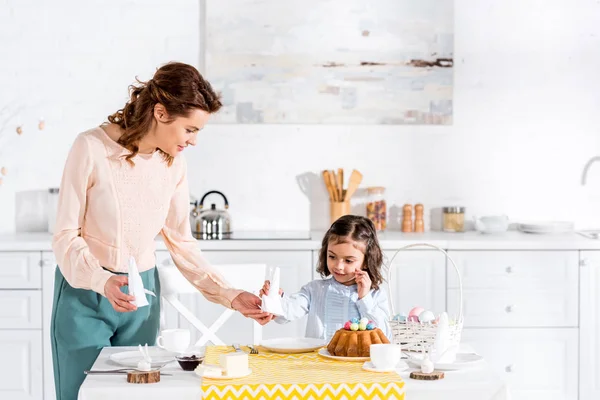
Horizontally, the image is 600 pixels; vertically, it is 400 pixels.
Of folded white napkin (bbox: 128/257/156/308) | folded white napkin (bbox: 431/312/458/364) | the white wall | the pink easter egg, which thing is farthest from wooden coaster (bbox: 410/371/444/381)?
the white wall

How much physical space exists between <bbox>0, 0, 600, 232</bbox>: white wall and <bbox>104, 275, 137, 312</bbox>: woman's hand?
215cm

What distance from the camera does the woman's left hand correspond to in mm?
2275

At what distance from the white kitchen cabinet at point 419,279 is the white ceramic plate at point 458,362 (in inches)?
61.5

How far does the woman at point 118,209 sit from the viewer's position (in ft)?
7.28

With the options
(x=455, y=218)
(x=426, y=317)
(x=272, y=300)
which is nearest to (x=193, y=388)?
(x=272, y=300)

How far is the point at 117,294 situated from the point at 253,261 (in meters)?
1.75

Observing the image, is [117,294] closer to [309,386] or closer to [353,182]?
[309,386]

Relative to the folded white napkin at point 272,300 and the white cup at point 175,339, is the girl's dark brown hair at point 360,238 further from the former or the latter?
the white cup at point 175,339

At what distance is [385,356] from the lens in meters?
1.99

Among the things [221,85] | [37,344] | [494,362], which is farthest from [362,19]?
[37,344]

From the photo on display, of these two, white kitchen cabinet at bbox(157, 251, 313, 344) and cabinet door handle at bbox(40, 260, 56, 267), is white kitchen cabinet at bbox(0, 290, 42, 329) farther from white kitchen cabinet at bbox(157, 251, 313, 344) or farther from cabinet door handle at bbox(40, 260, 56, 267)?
white kitchen cabinet at bbox(157, 251, 313, 344)

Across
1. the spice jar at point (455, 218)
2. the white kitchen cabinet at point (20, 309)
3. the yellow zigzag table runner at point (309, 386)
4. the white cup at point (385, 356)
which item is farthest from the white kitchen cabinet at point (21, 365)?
the white cup at point (385, 356)

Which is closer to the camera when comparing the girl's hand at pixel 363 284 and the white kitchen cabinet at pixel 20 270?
the girl's hand at pixel 363 284

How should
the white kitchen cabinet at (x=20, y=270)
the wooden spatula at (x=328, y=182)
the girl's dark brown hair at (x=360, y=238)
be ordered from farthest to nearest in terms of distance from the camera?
the wooden spatula at (x=328, y=182) < the white kitchen cabinet at (x=20, y=270) < the girl's dark brown hair at (x=360, y=238)
